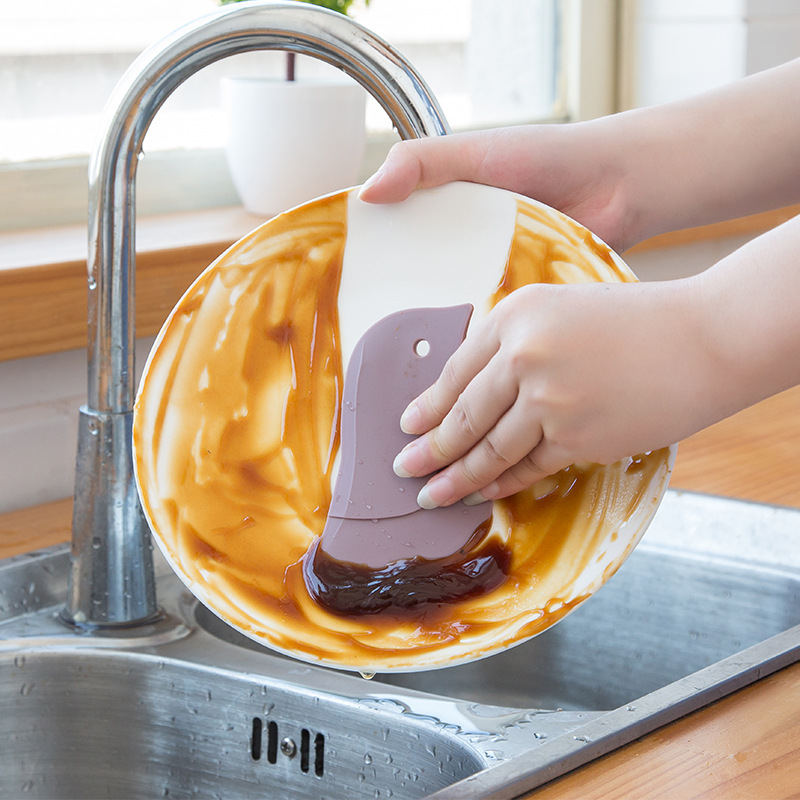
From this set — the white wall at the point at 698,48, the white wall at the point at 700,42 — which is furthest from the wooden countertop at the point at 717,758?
the white wall at the point at 700,42

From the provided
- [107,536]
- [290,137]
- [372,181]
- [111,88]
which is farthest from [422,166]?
[111,88]

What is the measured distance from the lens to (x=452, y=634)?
1.86 ft

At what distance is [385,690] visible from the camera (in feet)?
2.05

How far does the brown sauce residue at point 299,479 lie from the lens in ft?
1.87

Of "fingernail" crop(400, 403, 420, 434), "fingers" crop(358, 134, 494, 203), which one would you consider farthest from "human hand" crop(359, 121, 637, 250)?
"fingernail" crop(400, 403, 420, 434)

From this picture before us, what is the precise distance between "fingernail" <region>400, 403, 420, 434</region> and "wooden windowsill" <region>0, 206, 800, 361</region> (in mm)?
347

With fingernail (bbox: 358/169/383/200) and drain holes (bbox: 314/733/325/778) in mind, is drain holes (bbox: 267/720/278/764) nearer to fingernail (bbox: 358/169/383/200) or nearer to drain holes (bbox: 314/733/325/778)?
drain holes (bbox: 314/733/325/778)

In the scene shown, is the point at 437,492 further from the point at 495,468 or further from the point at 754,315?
the point at 754,315

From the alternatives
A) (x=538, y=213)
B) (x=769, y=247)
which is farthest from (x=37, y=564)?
(x=769, y=247)

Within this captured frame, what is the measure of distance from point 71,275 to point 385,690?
42cm

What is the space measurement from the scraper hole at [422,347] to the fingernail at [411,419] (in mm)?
48

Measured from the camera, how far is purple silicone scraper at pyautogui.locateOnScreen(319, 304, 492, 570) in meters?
0.62

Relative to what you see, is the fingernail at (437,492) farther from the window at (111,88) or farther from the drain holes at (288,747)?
the window at (111,88)

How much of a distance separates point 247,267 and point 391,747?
0.28 metres
